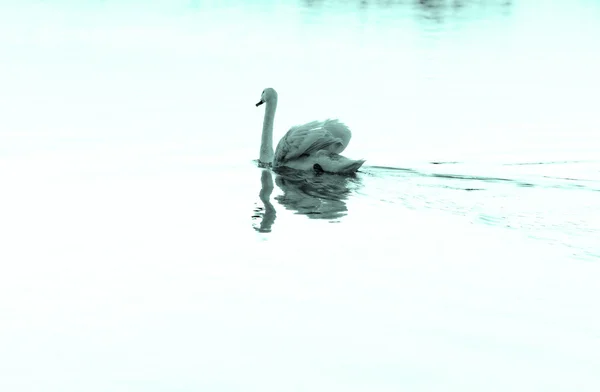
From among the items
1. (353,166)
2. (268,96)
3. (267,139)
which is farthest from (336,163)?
(268,96)

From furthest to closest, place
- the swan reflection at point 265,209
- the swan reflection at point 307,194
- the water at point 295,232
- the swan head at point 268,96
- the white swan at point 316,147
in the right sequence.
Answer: the swan head at point 268,96
the white swan at point 316,147
the swan reflection at point 307,194
the swan reflection at point 265,209
the water at point 295,232

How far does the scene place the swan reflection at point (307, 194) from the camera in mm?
13391

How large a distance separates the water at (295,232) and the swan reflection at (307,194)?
0.20ft

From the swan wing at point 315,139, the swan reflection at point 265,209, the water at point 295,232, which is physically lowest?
the swan reflection at point 265,209

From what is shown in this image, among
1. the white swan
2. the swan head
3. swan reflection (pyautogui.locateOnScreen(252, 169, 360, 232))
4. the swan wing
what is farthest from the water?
the swan head

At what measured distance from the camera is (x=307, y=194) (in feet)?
49.0

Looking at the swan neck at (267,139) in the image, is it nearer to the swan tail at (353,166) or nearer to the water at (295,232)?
the water at (295,232)

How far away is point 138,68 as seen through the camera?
1094 inches

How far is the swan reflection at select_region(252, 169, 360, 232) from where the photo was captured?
13391 mm

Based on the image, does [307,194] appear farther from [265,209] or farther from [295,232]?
[295,232]

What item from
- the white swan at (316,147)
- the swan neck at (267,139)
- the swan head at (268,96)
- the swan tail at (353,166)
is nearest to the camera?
the swan tail at (353,166)

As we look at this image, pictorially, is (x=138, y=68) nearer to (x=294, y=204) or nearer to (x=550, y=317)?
(x=294, y=204)

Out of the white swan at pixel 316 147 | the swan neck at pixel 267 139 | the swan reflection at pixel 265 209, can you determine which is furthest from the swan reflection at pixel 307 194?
the swan neck at pixel 267 139

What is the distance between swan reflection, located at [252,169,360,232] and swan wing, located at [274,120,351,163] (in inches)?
13.8
